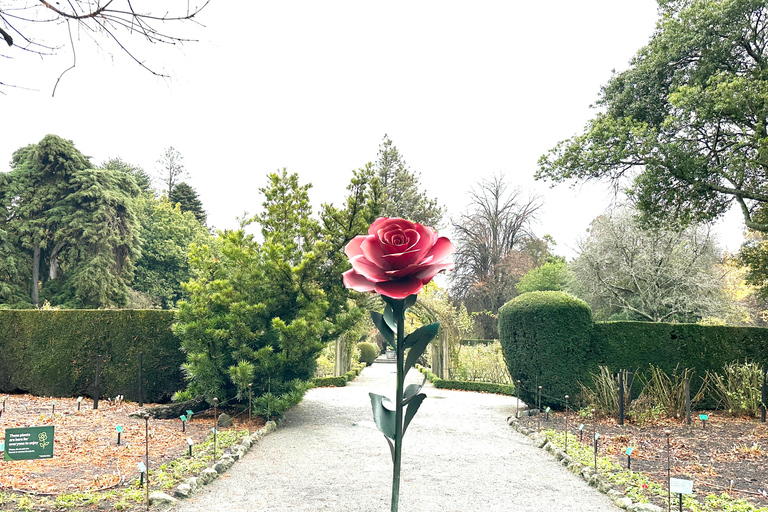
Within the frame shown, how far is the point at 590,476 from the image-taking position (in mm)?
5551

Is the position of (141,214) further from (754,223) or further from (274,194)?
(754,223)

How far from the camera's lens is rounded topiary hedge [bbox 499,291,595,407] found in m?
9.66

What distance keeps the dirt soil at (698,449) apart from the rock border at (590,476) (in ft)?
0.95

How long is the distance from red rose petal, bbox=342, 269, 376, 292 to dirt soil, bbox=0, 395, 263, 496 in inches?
173

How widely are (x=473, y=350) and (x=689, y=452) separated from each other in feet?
37.4

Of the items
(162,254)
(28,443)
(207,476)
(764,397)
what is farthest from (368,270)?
(162,254)

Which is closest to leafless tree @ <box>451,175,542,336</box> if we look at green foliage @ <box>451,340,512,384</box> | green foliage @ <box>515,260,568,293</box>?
green foliage @ <box>515,260,568,293</box>

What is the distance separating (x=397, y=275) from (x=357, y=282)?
0.12 m

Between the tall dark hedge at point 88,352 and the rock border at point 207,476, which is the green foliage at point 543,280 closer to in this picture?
the tall dark hedge at point 88,352

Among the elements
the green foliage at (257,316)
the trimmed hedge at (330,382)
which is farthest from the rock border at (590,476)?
the trimmed hedge at (330,382)

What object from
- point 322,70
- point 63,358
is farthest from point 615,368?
point 63,358

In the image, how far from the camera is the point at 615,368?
969cm

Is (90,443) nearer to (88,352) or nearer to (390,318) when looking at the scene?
(88,352)

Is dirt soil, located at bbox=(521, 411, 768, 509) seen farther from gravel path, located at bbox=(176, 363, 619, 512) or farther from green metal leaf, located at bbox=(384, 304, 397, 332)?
green metal leaf, located at bbox=(384, 304, 397, 332)
